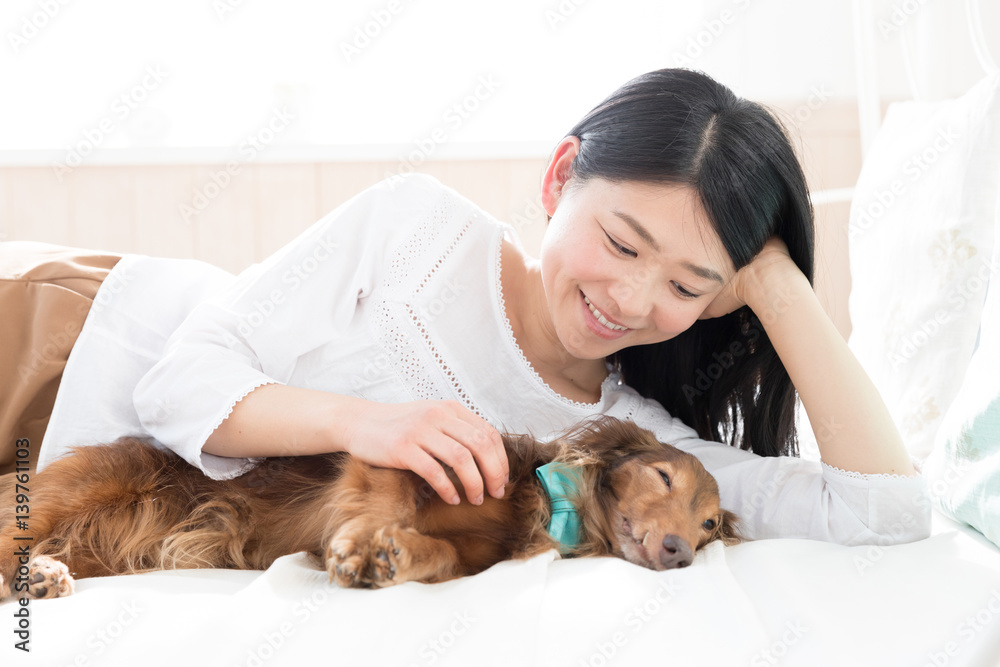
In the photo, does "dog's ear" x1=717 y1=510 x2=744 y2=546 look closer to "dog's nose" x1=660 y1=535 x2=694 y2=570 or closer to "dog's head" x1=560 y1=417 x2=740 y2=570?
"dog's head" x1=560 y1=417 x2=740 y2=570

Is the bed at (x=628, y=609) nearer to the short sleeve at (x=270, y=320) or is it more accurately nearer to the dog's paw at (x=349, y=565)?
the dog's paw at (x=349, y=565)

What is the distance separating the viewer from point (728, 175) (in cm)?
152

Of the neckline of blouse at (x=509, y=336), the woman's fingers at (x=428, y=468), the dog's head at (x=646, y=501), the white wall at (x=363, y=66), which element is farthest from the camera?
the white wall at (x=363, y=66)

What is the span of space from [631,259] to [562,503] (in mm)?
494

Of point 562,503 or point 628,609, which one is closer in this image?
point 628,609

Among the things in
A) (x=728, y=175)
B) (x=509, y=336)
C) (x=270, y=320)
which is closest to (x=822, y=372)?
(x=728, y=175)

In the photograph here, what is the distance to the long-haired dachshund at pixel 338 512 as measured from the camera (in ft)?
4.28

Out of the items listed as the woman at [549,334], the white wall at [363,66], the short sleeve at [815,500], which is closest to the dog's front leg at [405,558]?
the woman at [549,334]

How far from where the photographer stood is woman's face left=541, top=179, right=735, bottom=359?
145 cm

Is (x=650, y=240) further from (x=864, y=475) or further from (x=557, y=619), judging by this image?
(x=557, y=619)

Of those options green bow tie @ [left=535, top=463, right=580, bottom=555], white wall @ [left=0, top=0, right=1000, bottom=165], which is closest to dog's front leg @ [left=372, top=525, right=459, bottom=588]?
green bow tie @ [left=535, top=463, right=580, bottom=555]

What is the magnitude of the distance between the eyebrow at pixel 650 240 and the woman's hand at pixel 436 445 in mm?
476

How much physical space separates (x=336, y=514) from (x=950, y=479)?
3.82 feet

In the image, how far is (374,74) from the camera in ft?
11.4
